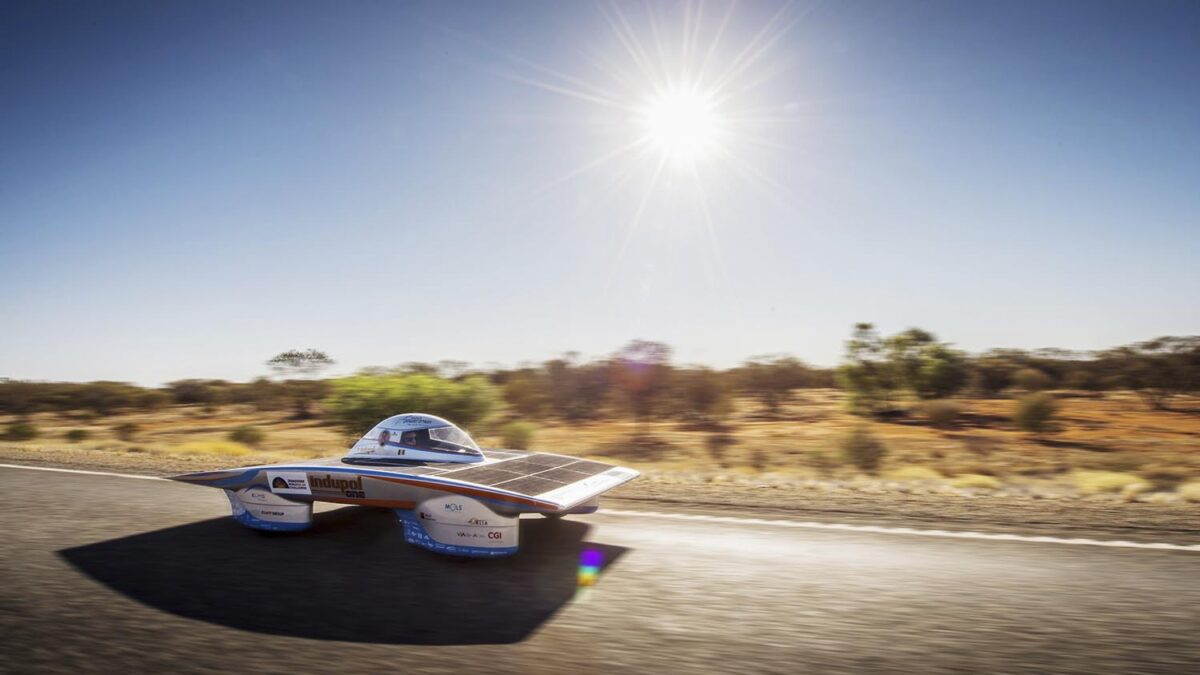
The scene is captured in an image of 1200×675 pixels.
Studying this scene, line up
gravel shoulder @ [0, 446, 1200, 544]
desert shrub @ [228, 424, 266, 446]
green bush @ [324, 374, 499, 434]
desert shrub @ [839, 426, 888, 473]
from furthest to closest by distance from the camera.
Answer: desert shrub @ [228, 424, 266, 446] < green bush @ [324, 374, 499, 434] < desert shrub @ [839, 426, 888, 473] < gravel shoulder @ [0, 446, 1200, 544]

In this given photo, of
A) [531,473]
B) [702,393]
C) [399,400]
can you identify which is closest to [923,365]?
[702,393]

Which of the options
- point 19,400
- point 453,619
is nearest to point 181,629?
point 453,619

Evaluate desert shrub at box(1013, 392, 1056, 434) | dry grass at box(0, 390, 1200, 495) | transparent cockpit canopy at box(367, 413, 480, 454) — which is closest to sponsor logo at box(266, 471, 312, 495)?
transparent cockpit canopy at box(367, 413, 480, 454)

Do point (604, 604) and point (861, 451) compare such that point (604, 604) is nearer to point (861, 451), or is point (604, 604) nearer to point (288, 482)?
point (288, 482)

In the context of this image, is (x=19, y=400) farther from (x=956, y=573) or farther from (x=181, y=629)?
(x=956, y=573)

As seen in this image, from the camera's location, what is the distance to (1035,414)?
80.7 feet

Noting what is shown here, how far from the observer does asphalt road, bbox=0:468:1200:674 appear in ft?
12.0

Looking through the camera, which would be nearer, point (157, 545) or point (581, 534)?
point (157, 545)

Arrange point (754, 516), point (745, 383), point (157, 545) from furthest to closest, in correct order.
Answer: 1. point (745, 383)
2. point (754, 516)
3. point (157, 545)

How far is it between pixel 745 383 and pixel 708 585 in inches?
1647

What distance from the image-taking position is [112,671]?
348 cm

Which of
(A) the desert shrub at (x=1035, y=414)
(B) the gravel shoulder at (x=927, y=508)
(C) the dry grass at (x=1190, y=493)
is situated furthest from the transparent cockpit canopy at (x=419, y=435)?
(A) the desert shrub at (x=1035, y=414)

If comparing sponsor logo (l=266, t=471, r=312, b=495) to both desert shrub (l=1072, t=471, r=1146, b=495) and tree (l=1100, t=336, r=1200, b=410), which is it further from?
tree (l=1100, t=336, r=1200, b=410)

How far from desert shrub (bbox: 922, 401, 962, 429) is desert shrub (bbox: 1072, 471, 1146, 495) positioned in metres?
12.3
